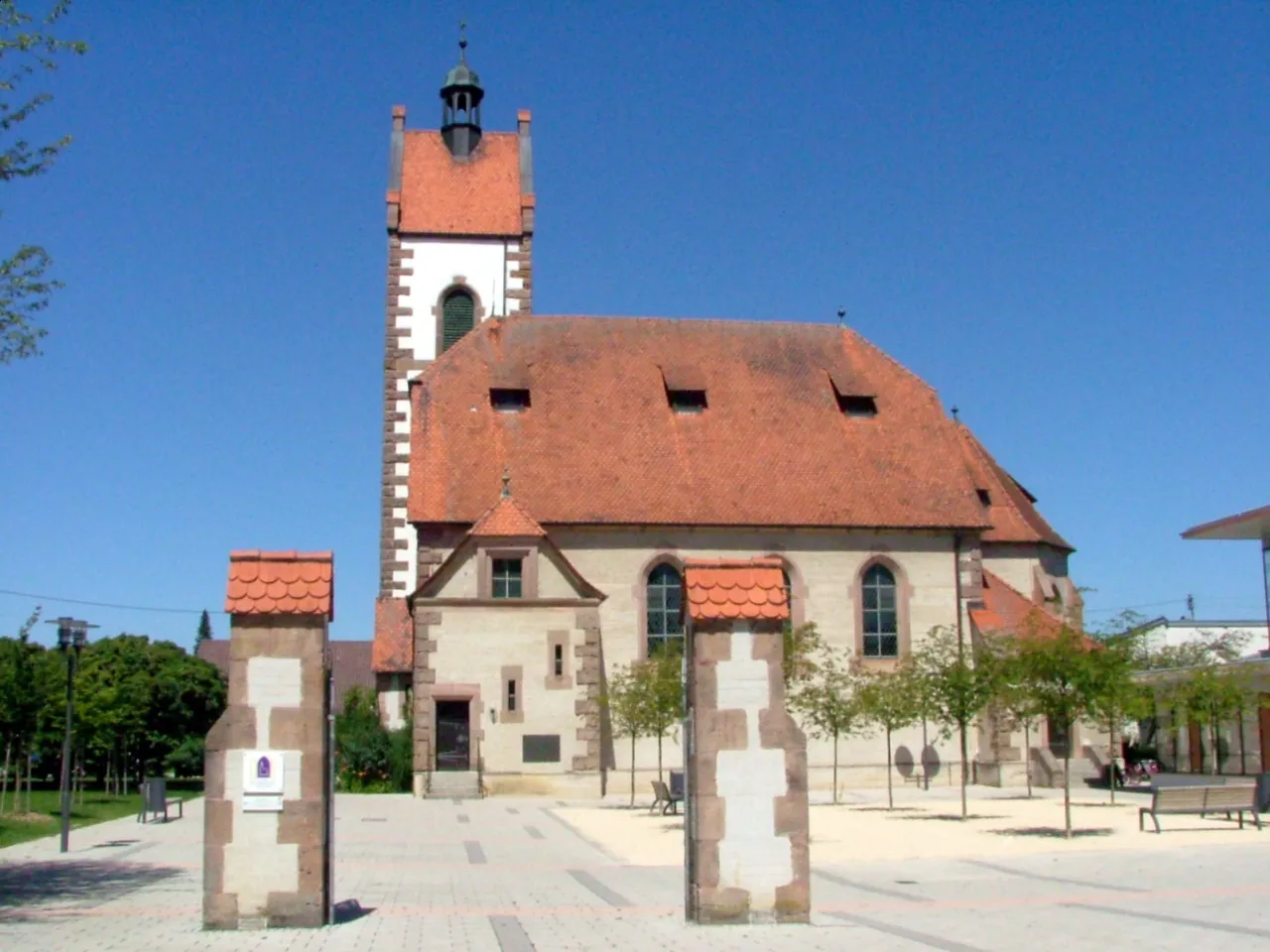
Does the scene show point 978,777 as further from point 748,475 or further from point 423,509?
point 423,509

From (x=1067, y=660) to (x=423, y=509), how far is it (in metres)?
18.8

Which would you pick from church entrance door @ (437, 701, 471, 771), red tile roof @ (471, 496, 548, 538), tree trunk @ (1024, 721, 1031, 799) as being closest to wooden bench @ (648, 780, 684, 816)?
church entrance door @ (437, 701, 471, 771)

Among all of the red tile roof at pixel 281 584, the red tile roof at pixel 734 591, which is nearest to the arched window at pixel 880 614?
the red tile roof at pixel 734 591

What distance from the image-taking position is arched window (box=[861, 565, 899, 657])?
41000 mm

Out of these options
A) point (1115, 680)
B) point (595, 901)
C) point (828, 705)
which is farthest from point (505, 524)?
point (595, 901)

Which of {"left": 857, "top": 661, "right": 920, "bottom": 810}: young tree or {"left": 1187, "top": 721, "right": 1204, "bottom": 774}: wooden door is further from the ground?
{"left": 857, "top": 661, "right": 920, "bottom": 810}: young tree

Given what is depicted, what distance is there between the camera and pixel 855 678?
38875mm

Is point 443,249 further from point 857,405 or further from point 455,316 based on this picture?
point 857,405

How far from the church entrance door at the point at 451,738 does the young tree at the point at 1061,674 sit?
15.0 metres

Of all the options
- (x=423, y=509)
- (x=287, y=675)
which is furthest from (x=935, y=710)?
(x=287, y=675)

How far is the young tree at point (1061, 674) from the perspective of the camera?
25.9 m

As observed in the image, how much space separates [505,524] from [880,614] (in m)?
11.1

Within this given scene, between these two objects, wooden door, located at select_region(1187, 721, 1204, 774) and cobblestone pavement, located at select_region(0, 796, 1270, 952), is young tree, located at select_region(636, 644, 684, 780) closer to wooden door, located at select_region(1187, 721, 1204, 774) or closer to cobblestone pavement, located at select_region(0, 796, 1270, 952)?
cobblestone pavement, located at select_region(0, 796, 1270, 952)

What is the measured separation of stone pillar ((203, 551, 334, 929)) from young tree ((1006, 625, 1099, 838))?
15238 millimetres
